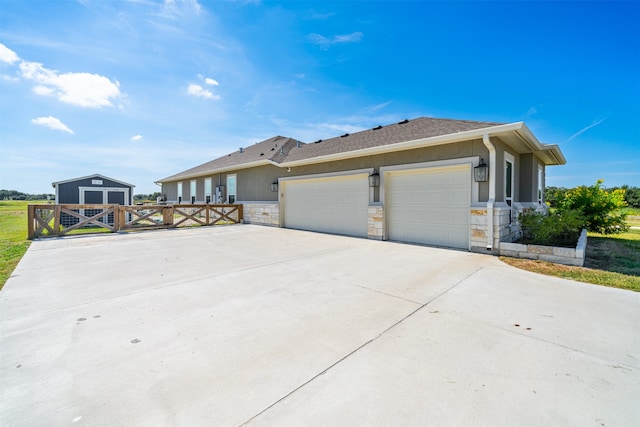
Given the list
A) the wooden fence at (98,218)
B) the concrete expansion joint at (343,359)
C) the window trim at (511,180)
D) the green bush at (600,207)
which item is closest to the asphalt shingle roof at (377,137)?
the window trim at (511,180)

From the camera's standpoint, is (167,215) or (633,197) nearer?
(167,215)

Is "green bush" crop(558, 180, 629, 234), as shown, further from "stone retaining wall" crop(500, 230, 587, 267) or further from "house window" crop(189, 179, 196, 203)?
"house window" crop(189, 179, 196, 203)

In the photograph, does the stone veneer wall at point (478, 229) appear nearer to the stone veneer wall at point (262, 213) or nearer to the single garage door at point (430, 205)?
the single garage door at point (430, 205)

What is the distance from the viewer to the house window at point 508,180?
753cm

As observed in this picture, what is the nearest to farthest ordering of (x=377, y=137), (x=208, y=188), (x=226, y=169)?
(x=377, y=137) < (x=226, y=169) < (x=208, y=188)

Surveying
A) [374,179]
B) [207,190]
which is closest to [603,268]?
[374,179]

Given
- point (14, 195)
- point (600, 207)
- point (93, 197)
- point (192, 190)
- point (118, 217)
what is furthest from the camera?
point (14, 195)

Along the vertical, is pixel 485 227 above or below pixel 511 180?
below

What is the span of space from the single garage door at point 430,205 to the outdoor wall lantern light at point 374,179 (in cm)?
30

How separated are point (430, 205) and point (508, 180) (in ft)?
8.02

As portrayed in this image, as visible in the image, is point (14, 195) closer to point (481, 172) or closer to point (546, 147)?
point (481, 172)

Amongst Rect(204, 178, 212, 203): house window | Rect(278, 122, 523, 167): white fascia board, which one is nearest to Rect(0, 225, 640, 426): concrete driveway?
Rect(278, 122, 523, 167): white fascia board

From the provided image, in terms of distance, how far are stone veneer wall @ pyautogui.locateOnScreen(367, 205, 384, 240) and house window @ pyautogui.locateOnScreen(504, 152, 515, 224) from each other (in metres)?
3.55

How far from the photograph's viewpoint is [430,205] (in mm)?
7891
